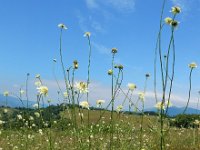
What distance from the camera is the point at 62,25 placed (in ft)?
21.0

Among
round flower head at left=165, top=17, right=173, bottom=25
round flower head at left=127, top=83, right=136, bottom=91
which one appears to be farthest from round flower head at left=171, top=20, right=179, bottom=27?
round flower head at left=127, top=83, right=136, bottom=91

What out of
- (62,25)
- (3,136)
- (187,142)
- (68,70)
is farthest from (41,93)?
(3,136)

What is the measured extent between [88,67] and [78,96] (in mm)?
425

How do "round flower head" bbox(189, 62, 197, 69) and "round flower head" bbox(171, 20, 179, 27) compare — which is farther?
"round flower head" bbox(189, 62, 197, 69)

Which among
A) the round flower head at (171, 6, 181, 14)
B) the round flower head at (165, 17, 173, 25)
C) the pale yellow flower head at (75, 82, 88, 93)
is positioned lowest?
the pale yellow flower head at (75, 82, 88, 93)

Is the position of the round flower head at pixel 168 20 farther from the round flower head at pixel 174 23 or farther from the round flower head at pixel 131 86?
the round flower head at pixel 131 86

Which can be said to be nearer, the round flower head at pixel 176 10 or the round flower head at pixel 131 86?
the round flower head at pixel 176 10

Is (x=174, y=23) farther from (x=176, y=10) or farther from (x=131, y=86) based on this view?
(x=131, y=86)

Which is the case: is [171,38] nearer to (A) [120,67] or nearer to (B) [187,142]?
(A) [120,67]

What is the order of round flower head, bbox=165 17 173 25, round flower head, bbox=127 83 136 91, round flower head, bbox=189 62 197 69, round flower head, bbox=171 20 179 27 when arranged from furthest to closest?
round flower head, bbox=127 83 136 91 < round flower head, bbox=189 62 197 69 < round flower head, bbox=165 17 173 25 < round flower head, bbox=171 20 179 27

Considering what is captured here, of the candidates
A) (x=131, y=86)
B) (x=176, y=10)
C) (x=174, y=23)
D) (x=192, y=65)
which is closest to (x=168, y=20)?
(x=176, y=10)

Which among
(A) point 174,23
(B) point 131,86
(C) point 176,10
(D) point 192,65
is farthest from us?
(B) point 131,86

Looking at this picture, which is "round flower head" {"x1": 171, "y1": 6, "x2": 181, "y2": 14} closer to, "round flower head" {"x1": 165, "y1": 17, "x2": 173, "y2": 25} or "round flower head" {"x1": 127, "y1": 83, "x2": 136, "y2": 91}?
"round flower head" {"x1": 165, "y1": 17, "x2": 173, "y2": 25}

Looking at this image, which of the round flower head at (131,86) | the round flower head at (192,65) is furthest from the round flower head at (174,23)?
the round flower head at (131,86)
